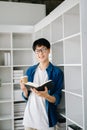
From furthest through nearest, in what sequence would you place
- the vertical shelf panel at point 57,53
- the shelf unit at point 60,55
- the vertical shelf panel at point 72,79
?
the vertical shelf panel at point 57,53 → the vertical shelf panel at point 72,79 → the shelf unit at point 60,55

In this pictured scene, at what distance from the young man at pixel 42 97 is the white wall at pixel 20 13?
76.1 inches

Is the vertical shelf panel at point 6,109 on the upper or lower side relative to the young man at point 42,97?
lower

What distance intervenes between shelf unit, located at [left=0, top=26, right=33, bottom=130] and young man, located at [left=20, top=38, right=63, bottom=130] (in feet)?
4.90

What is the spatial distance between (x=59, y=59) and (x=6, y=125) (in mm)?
1894

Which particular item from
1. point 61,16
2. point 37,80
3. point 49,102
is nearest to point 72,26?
point 61,16

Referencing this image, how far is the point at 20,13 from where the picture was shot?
4.23 meters

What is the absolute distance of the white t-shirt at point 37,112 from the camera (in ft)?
7.45

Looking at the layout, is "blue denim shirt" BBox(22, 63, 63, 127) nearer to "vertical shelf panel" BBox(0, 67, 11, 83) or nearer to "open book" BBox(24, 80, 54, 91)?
"open book" BBox(24, 80, 54, 91)

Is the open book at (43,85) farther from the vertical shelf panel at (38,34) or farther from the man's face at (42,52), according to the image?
the vertical shelf panel at (38,34)

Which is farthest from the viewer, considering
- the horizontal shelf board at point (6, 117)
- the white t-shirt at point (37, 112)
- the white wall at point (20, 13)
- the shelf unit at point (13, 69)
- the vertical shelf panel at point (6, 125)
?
the white wall at point (20, 13)

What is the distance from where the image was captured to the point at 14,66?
3979mm

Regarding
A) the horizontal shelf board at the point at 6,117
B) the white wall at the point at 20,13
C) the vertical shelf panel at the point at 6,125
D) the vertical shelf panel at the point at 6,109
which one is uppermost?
the white wall at the point at 20,13

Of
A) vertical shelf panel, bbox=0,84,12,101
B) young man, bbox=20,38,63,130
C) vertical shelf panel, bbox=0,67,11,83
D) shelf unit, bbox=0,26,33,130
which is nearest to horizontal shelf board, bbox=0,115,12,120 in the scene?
shelf unit, bbox=0,26,33,130

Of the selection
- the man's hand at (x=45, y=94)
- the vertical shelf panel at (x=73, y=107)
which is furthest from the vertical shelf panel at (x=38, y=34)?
the man's hand at (x=45, y=94)
